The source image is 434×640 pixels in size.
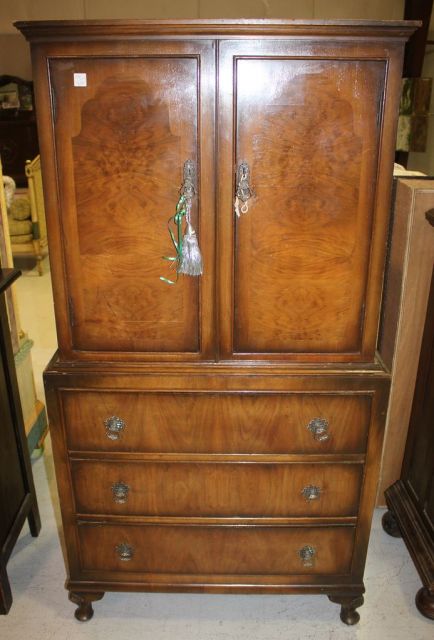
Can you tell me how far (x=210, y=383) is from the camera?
1656 millimetres

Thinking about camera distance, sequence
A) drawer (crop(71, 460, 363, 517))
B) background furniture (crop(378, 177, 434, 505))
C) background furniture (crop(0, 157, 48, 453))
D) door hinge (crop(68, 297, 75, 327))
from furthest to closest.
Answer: background furniture (crop(0, 157, 48, 453)) < background furniture (crop(378, 177, 434, 505)) < drawer (crop(71, 460, 363, 517)) < door hinge (crop(68, 297, 75, 327))

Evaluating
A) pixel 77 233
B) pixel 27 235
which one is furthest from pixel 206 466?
pixel 27 235

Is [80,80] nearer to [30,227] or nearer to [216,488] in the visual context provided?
[216,488]

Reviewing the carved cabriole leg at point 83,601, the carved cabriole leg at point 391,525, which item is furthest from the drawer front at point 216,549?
the carved cabriole leg at point 391,525

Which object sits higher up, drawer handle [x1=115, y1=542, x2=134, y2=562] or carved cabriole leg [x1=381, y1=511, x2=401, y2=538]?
drawer handle [x1=115, y1=542, x2=134, y2=562]

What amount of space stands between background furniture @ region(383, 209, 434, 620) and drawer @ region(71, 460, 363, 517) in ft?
1.20

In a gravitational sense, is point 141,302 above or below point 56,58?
below

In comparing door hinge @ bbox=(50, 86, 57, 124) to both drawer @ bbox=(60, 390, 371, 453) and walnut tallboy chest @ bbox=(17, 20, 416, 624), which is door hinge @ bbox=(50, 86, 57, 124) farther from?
drawer @ bbox=(60, 390, 371, 453)

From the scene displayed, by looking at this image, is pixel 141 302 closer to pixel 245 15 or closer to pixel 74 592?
pixel 74 592

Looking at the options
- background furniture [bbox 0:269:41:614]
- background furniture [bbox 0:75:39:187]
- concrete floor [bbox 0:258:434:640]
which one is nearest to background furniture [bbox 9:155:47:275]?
background furniture [bbox 0:75:39:187]

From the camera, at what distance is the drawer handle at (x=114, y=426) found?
170 centimetres

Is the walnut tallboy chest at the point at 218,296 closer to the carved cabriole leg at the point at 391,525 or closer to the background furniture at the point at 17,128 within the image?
the carved cabriole leg at the point at 391,525

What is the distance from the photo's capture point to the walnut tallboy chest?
138cm

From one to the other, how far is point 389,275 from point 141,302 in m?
1.09
